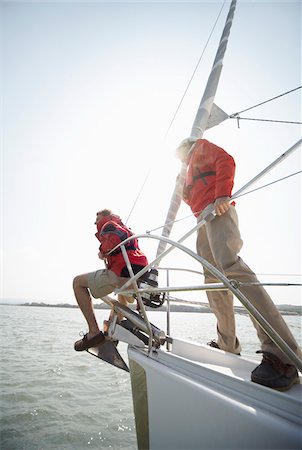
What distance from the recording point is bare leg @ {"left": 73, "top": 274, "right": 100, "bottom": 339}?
8.47ft

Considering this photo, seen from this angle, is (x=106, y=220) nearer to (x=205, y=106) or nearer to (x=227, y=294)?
(x=227, y=294)

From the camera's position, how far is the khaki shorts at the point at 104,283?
254cm

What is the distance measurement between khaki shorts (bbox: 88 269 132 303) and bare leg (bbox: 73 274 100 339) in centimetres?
10

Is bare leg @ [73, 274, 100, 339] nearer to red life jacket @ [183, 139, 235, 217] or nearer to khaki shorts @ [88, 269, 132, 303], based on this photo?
khaki shorts @ [88, 269, 132, 303]

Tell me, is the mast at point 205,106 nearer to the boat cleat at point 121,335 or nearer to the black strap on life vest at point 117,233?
the black strap on life vest at point 117,233

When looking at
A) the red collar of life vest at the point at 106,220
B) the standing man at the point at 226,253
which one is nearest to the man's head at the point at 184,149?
the standing man at the point at 226,253

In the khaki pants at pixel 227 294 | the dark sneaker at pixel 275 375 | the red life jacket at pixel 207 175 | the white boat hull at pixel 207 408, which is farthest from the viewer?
the red life jacket at pixel 207 175

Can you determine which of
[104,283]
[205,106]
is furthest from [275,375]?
[205,106]

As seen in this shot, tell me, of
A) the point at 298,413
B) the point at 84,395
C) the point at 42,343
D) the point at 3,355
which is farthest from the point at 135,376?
the point at 42,343

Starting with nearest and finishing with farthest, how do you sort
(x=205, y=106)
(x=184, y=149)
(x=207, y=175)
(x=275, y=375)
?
1. (x=275, y=375)
2. (x=207, y=175)
3. (x=184, y=149)
4. (x=205, y=106)

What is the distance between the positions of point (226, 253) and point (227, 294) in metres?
0.63

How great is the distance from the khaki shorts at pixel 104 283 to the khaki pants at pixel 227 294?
0.89 m

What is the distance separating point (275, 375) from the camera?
124cm

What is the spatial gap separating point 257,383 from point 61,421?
125 inches
